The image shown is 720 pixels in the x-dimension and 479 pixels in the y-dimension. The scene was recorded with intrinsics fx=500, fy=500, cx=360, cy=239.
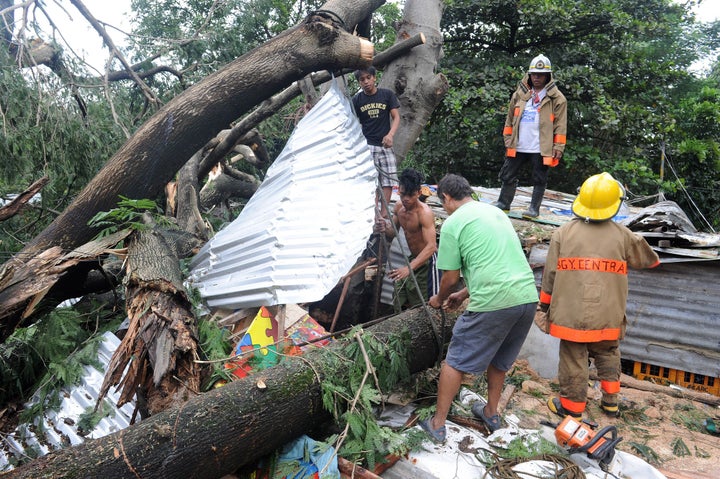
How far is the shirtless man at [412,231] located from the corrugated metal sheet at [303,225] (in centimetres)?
33

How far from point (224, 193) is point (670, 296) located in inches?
200

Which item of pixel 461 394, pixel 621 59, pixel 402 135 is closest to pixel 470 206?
pixel 461 394

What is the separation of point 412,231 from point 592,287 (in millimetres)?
1637

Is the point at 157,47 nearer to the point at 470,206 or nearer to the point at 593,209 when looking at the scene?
the point at 470,206

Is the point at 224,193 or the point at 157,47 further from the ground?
the point at 157,47

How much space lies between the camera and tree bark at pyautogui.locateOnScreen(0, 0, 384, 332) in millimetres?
3746

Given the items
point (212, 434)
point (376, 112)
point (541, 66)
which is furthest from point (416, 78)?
Answer: point (212, 434)

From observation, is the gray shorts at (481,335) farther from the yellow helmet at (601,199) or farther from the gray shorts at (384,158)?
the gray shorts at (384,158)

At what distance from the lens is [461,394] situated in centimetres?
362

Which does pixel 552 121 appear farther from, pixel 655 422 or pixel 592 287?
pixel 655 422

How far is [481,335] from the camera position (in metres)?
2.97

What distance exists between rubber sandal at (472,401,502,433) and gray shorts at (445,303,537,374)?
0.46 m

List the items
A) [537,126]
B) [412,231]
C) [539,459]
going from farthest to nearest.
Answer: [537,126] → [412,231] → [539,459]

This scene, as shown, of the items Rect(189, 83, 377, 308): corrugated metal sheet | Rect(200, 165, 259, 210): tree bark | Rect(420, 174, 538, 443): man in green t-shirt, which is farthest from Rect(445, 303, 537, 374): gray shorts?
Rect(200, 165, 259, 210): tree bark
